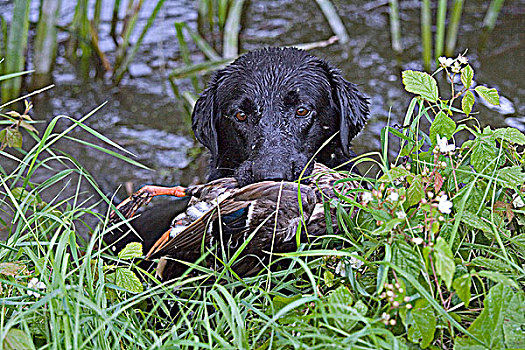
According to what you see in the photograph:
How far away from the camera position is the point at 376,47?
5691 mm

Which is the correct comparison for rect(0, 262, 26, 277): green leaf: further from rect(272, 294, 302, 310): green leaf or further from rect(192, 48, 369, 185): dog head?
rect(192, 48, 369, 185): dog head

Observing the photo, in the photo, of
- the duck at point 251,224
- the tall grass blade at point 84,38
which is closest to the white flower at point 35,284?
the duck at point 251,224

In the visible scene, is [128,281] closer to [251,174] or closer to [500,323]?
[251,174]

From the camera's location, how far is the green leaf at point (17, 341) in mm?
1708

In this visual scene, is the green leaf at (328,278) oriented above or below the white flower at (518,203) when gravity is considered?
below

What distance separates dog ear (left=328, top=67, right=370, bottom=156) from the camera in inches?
122

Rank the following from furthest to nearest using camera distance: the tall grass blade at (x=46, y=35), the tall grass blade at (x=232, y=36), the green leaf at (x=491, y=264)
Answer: the tall grass blade at (x=46, y=35), the tall grass blade at (x=232, y=36), the green leaf at (x=491, y=264)

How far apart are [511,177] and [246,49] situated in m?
3.89

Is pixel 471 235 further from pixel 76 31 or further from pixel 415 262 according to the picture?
pixel 76 31

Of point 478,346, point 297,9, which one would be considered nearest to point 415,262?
point 478,346

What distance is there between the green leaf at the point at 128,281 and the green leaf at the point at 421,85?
104cm

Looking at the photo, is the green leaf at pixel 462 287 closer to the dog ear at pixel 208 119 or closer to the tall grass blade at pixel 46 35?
the dog ear at pixel 208 119

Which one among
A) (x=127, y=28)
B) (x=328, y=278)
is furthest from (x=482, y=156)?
(x=127, y=28)

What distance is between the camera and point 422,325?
5.59 ft
